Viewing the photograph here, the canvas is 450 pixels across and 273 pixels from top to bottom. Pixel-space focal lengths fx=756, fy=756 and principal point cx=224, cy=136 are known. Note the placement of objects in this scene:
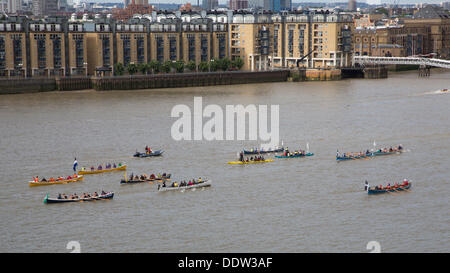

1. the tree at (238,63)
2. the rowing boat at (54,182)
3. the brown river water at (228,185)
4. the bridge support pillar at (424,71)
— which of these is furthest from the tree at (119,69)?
the rowing boat at (54,182)

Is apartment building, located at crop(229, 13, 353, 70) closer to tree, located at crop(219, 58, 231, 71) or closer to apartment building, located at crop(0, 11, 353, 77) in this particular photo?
apartment building, located at crop(0, 11, 353, 77)

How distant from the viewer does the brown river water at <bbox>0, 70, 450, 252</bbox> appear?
28.9 metres

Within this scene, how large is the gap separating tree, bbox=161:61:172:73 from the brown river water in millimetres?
21432

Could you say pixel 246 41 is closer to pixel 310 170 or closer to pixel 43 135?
A: pixel 43 135

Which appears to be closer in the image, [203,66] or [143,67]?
[143,67]

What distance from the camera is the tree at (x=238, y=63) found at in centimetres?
9931

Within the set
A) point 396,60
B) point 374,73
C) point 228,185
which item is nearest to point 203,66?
point 374,73

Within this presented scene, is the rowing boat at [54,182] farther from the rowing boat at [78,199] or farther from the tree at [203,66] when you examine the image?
the tree at [203,66]

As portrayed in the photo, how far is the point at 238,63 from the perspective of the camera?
9975 cm

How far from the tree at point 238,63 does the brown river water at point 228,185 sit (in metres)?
30.4

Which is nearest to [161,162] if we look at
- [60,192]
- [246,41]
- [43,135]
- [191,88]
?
[60,192]

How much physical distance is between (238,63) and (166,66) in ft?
40.3

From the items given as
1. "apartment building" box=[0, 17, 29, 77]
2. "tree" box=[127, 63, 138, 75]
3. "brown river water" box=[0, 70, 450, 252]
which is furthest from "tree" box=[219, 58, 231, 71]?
"brown river water" box=[0, 70, 450, 252]

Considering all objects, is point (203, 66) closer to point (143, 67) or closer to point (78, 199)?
point (143, 67)
